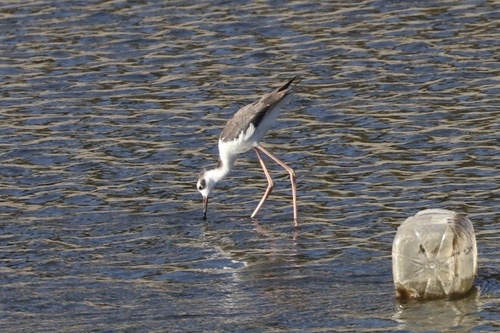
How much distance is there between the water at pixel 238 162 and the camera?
1076cm

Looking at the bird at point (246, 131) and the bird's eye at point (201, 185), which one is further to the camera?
the bird at point (246, 131)

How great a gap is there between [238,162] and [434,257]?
5.94 metres

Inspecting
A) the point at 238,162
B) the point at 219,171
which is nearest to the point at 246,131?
the point at 219,171

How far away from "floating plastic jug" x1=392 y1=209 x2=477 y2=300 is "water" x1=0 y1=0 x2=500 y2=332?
160 mm

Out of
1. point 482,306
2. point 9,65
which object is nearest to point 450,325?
point 482,306

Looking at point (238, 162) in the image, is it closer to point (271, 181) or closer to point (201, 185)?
point (271, 181)

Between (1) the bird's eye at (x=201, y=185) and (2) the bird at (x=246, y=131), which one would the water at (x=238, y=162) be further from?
(2) the bird at (x=246, y=131)

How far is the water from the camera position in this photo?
1076 centimetres

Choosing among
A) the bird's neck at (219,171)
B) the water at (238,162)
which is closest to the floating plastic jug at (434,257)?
the water at (238,162)

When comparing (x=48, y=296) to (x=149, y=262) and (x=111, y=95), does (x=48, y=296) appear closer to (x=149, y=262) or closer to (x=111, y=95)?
(x=149, y=262)

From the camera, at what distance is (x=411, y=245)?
10.1 m

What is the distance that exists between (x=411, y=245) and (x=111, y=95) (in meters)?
8.13

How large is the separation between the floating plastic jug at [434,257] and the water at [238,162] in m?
0.16

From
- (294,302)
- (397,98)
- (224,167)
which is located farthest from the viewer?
(397,98)
